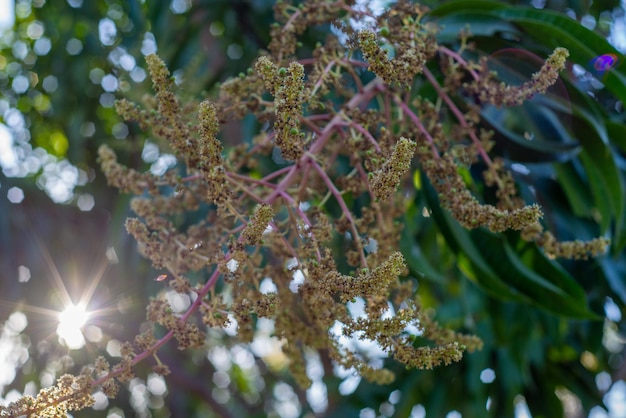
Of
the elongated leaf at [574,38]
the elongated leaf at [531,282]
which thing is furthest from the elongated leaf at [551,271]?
the elongated leaf at [574,38]

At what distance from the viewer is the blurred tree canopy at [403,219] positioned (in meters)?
1.66

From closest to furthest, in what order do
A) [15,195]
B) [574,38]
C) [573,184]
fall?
1. [574,38]
2. [573,184]
3. [15,195]

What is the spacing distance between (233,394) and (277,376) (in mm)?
342

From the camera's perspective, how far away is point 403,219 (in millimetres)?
1695

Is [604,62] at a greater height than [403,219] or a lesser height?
greater

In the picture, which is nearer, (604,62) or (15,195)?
(604,62)

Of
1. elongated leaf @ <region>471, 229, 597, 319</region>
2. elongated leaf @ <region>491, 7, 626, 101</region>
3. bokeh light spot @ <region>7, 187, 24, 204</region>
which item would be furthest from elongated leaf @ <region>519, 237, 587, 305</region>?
bokeh light spot @ <region>7, 187, 24, 204</region>

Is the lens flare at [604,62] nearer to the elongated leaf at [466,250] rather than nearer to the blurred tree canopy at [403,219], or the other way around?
the blurred tree canopy at [403,219]

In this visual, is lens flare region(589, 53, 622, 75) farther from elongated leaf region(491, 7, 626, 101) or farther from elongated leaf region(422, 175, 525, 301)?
elongated leaf region(422, 175, 525, 301)

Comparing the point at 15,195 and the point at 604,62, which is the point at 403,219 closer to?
the point at 604,62

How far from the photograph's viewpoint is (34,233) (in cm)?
262

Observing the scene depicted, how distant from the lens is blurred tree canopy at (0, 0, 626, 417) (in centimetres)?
166

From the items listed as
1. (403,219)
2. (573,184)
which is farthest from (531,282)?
(573,184)

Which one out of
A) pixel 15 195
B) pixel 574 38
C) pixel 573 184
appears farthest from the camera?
pixel 15 195
